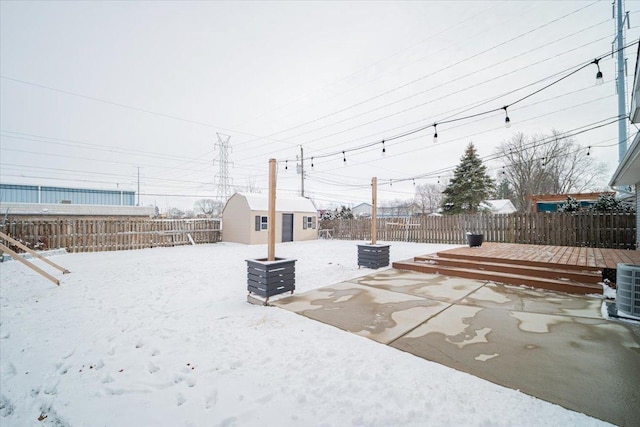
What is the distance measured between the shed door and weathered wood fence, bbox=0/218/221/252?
465 centimetres

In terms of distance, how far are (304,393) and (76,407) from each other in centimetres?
186

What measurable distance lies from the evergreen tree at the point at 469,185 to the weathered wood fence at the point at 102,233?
18409 mm

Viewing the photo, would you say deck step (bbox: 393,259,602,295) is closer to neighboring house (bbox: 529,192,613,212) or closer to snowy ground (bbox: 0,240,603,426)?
snowy ground (bbox: 0,240,603,426)

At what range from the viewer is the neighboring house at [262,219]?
15.5m

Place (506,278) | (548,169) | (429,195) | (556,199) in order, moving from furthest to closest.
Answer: (429,195), (548,169), (556,199), (506,278)

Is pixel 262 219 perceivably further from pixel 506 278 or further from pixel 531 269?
pixel 531 269

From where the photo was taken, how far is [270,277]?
4648 mm

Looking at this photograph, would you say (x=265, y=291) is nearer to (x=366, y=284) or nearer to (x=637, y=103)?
(x=366, y=284)

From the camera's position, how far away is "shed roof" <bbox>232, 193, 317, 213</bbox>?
51.5ft

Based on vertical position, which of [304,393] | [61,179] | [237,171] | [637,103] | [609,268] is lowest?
[304,393]

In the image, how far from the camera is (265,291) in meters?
4.60

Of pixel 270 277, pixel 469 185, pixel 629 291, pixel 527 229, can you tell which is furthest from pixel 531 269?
pixel 469 185

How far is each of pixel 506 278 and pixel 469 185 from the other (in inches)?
666

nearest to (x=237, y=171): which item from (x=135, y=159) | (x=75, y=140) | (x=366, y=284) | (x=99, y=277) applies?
(x=135, y=159)
